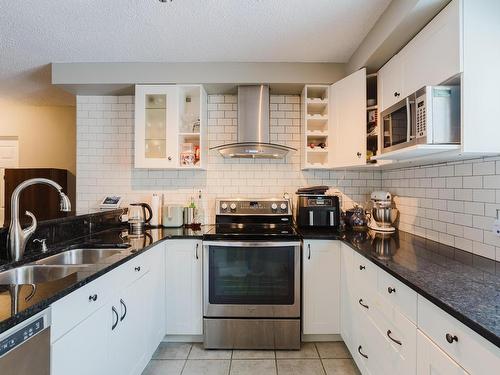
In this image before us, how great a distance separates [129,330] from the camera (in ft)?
5.52

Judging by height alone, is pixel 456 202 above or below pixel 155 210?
above

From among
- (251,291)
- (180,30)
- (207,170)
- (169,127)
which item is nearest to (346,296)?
(251,291)

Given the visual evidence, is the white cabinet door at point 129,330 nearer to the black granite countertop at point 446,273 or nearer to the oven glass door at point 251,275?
the oven glass door at point 251,275

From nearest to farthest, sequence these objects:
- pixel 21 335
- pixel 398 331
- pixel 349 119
Result: pixel 21 335 < pixel 398 331 < pixel 349 119

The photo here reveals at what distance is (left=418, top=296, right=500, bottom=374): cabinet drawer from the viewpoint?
0.79 metres

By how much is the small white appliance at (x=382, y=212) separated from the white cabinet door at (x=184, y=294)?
59.9 inches

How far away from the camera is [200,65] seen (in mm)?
2609

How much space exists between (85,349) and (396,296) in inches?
55.3

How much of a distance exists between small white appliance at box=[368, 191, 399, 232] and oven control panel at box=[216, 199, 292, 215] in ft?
2.50

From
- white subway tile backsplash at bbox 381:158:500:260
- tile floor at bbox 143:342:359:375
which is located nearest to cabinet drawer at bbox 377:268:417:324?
white subway tile backsplash at bbox 381:158:500:260

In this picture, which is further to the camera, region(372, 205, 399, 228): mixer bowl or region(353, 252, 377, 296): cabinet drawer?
region(372, 205, 399, 228): mixer bowl

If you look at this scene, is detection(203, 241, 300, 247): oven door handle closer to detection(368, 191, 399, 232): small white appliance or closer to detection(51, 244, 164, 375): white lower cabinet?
detection(51, 244, 164, 375): white lower cabinet

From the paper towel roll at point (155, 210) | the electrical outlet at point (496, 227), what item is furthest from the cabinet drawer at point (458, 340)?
the paper towel roll at point (155, 210)

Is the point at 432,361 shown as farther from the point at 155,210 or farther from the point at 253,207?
the point at 155,210
